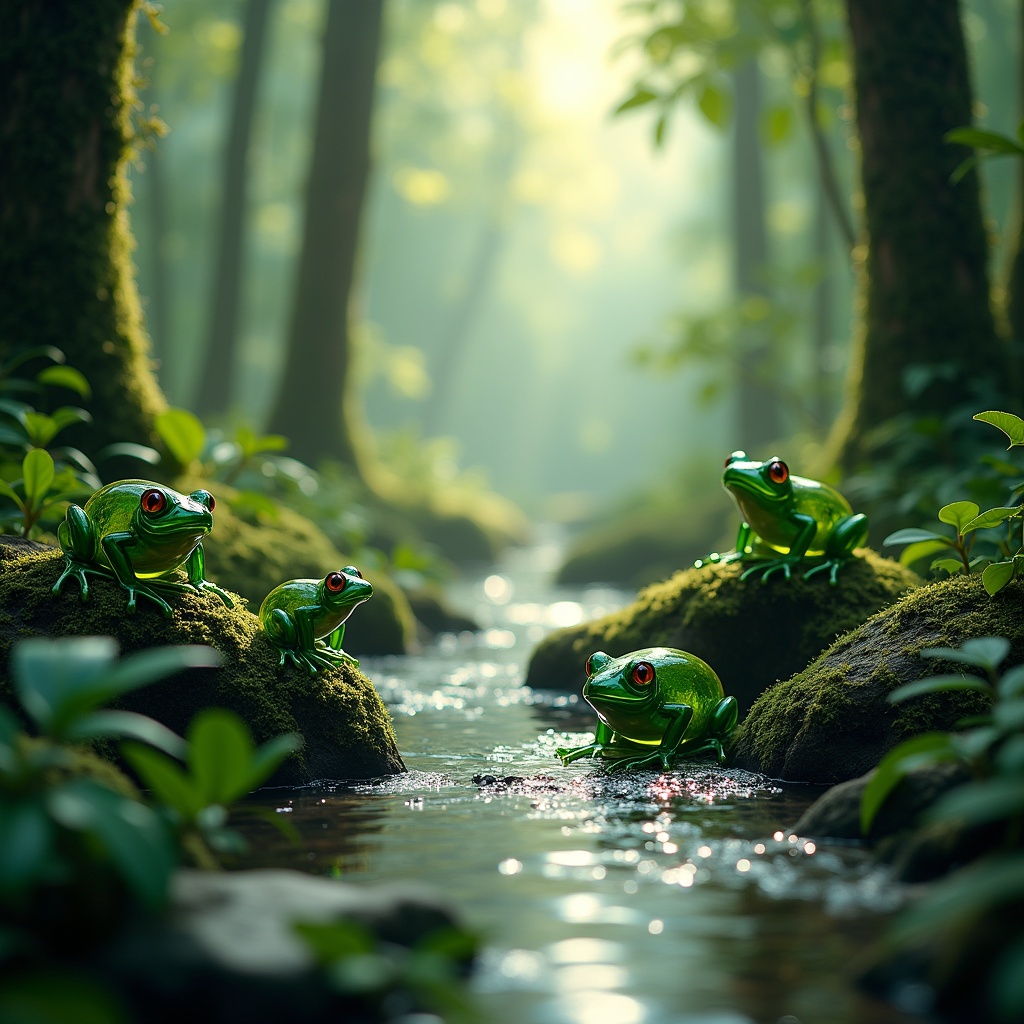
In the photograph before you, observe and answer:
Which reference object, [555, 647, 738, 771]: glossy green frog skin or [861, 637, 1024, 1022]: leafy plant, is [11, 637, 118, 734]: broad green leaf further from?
[555, 647, 738, 771]: glossy green frog skin

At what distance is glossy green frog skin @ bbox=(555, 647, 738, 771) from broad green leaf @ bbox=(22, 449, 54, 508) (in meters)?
2.96

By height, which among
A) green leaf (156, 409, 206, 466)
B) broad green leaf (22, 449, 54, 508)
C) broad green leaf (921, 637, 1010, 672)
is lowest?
broad green leaf (921, 637, 1010, 672)

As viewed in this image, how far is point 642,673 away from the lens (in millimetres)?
4902

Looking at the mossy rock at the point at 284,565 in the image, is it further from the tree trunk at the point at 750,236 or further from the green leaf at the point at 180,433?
the tree trunk at the point at 750,236

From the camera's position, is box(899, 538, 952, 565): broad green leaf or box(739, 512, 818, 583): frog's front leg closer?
box(899, 538, 952, 565): broad green leaf

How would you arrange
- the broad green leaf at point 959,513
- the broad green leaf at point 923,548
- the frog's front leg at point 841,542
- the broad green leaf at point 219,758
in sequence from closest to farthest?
the broad green leaf at point 219,758 < the broad green leaf at point 959,513 < the broad green leaf at point 923,548 < the frog's front leg at point 841,542

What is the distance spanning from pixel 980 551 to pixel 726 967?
504cm

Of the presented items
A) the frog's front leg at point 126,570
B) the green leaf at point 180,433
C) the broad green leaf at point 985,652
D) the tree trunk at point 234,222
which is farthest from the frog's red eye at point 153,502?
the tree trunk at point 234,222

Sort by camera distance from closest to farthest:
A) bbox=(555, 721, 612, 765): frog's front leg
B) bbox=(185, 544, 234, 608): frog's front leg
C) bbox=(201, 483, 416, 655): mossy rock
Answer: bbox=(555, 721, 612, 765): frog's front leg → bbox=(185, 544, 234, 608): frog's front leg → bbox=(201, 483, 416, 655): mossy rock

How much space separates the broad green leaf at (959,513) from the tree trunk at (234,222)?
16.1 m

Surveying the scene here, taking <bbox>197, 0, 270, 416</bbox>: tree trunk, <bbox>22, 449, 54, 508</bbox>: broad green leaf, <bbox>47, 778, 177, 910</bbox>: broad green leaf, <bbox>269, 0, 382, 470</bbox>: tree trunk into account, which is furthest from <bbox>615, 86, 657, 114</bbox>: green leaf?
<bbox>197, 0, 270, 416</bbox>: tree trunk

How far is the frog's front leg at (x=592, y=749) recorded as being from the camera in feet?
17.5

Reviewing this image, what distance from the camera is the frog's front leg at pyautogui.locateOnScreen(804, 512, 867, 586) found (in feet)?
20.4

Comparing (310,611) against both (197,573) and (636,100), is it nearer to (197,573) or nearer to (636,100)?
(197,573)
